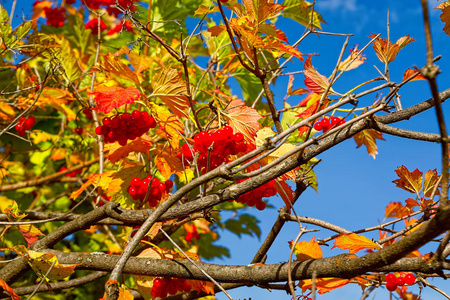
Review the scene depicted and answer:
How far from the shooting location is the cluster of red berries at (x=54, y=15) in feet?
16.3

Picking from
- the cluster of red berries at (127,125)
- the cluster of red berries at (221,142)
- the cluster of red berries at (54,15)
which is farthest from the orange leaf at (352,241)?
the cluster of red berries at (54,15)

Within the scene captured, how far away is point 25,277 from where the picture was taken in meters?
4.70

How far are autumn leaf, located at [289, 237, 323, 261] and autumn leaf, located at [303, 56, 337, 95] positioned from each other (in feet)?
2.67

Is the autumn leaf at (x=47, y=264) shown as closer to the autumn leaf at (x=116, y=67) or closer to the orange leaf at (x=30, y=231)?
the orange leaf at (x=30, y=231)

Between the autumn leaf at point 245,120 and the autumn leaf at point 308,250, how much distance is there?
599mm

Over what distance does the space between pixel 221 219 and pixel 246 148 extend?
2696 mm

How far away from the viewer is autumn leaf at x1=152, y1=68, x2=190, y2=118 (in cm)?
237

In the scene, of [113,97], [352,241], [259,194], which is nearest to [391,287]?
[352,241]

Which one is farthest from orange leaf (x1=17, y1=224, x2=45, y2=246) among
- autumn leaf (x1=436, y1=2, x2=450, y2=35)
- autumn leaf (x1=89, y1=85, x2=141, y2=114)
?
autumn leaf (x1=436, y1=2, x2=450, y2=35)

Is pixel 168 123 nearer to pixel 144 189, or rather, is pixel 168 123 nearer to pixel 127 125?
pixel 127 125

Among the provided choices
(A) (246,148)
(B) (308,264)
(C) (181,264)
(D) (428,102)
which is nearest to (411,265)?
(B) (308,264)

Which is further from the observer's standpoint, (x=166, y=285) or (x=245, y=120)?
(x=166, y=285)

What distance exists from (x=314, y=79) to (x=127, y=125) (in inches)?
42.3

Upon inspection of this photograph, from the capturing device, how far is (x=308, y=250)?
2.22 metres
